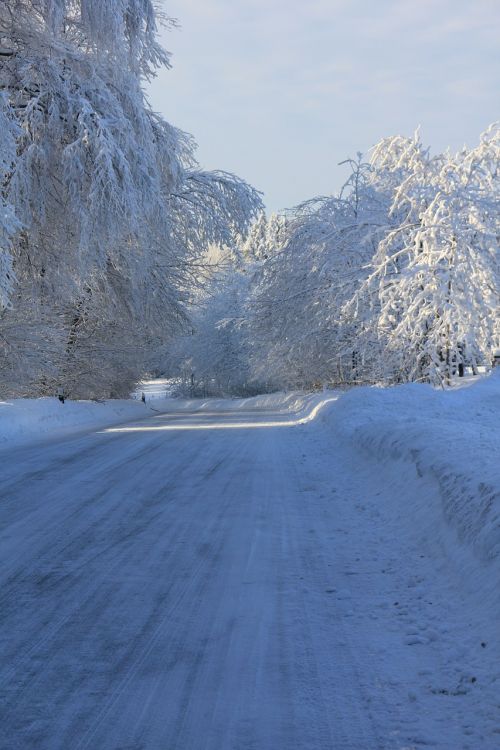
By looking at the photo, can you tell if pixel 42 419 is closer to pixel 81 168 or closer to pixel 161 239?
pixel 161 239

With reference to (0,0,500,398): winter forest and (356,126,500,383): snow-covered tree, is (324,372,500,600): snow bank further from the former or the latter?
(356,126,500,383): snow-covered tree

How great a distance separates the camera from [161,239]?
1977 centimetres

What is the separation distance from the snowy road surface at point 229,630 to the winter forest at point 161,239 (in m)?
5.34

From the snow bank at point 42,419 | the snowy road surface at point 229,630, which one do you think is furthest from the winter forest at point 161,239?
the snowy road surface at point 229,630

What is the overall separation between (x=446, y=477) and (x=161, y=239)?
13401 millimetres

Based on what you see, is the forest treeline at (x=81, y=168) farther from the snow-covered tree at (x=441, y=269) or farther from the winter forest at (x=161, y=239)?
the snow-covered tree at (x=441, y=269)

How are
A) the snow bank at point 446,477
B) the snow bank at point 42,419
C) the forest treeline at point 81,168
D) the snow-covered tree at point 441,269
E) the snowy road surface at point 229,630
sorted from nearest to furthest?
the snowy road surface at point 229,630, the snow bank at point 446,477, the forest treeline at point 81,168, the snow bank at point 42,419, the snow-covered tree at point 441,269

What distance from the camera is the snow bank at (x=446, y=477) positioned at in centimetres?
576

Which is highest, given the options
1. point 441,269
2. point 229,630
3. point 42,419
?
point 441,269

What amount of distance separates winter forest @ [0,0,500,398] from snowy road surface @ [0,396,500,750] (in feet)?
17.5

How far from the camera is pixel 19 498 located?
9.42 m

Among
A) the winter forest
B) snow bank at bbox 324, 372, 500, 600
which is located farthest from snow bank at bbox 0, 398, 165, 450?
snow bank at bbox 324, 372, 500, 600

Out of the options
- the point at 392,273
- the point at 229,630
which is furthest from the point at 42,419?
the point at 229,630

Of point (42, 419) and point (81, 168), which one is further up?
point (81, 168)
